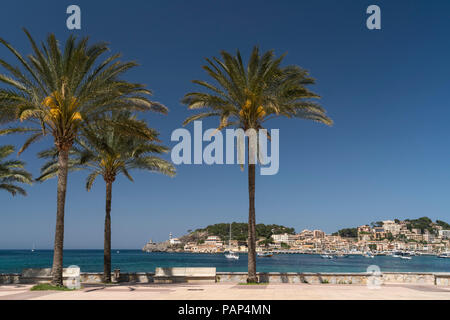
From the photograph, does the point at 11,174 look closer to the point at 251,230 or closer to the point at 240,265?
the point at 251,230

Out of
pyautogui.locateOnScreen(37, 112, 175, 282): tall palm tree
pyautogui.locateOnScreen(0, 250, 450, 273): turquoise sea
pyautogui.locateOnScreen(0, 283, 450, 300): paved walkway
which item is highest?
pyautogui.locateOnScreen(37, 112, 175, 282): tall palm tree

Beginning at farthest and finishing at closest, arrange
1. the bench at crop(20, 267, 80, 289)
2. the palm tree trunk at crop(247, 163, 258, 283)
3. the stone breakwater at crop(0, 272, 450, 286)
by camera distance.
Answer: the stone breakwater at crop(0, 272, 450, 286) < the bench at crop(20, 267, 80, 289) < the palm tree trunk at crop(247, 163, 258, 283)

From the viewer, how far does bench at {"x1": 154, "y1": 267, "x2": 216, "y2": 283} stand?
20.2 meters

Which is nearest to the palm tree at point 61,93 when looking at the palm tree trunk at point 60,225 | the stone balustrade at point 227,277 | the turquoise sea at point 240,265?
the palm tree trunk at point 60,225

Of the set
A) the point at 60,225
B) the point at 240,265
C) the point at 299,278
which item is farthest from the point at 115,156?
the point at 240,265

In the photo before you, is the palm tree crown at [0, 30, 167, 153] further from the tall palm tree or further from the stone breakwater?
the stone breakwater

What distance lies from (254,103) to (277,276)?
8843 mm

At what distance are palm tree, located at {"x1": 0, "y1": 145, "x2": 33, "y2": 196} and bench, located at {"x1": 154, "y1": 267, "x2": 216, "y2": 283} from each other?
36.5 feet

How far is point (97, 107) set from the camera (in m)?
17.2

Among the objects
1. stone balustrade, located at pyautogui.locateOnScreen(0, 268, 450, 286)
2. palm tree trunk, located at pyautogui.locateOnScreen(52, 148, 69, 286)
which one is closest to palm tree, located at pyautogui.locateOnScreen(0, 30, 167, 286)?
palm tree trunk, located at pyautogui.locateOnScreen(52, 148, 69, 286)

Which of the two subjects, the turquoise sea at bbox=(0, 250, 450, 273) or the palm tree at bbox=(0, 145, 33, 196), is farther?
the turquoise sea at bbox=(0, 250, 450, 273)

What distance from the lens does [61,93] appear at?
53.5ft

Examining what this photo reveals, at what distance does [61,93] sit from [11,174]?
35.5 ft
